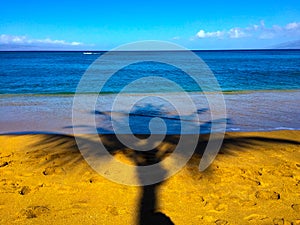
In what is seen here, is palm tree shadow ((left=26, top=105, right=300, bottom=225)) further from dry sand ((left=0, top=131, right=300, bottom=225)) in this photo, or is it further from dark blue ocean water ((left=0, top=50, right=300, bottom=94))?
dark blue ocean water ((left=0, top=50, right=300, bottom=94))

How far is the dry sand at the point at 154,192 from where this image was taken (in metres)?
3.66

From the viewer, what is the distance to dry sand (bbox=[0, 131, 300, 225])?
12.0ft

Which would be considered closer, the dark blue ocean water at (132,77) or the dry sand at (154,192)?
the dry sand at (154,192)

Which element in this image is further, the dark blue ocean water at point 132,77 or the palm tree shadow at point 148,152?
the dark blue ocean water at point 132,77

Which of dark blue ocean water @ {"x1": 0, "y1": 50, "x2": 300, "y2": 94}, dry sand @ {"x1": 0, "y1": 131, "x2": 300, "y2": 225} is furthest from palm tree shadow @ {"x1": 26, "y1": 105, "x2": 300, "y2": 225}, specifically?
dark blue ocean water @ {"x1": 0, "y1": 50, "x2": 300, "y2": 94}

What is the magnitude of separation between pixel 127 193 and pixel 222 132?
167 inches

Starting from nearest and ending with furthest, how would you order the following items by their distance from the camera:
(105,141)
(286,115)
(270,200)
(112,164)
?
(270,200) → (112,164) → (105,141) → (286,115)

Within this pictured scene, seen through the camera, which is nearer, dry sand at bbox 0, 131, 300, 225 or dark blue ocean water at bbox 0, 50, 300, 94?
dry sand at bbox 0, 131, 300, 225

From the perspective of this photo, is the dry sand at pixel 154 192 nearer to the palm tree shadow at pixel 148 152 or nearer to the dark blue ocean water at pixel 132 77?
the palm tree shadow at pixel 148 152

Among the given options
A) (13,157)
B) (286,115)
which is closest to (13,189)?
(13,157)

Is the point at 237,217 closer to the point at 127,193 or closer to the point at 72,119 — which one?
the point at 127,193

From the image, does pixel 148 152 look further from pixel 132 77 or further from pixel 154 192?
pixel 132 77

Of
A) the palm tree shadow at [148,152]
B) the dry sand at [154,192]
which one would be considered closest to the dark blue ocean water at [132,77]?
the palm tree shadow at [148,152]

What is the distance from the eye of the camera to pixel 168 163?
5.41 metres
